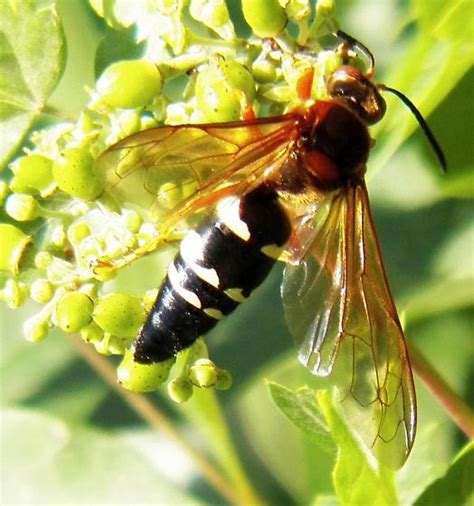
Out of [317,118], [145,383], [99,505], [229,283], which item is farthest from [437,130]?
[99,505]

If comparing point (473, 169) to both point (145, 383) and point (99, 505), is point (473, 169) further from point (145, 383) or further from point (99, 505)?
point (99, 505)

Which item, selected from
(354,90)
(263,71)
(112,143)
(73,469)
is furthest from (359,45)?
(73,469)

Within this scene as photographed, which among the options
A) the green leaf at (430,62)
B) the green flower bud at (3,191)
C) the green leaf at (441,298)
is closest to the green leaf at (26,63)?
the green flower bud at (3,191)

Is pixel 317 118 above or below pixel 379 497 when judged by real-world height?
above

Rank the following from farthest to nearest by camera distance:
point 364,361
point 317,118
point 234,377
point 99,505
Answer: point 234,377
point 99,505
point 317,118
point 364,361

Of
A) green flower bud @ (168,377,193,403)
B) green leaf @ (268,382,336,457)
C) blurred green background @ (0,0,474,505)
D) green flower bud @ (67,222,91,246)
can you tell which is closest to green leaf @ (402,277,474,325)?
blurred green background @ (0,0,474,505)

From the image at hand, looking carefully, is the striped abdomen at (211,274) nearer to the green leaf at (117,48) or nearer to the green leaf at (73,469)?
the green leaf at (117,48)

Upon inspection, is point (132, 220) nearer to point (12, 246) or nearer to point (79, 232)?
point (79, 232)

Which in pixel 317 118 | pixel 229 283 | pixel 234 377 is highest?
pixel 317 118
